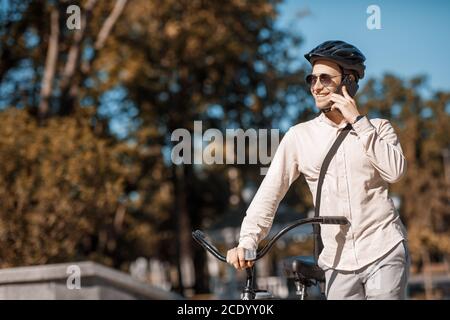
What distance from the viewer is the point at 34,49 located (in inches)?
833

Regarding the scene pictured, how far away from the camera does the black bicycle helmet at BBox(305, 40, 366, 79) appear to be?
10.5 ft

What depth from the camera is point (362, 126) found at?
2.98 m

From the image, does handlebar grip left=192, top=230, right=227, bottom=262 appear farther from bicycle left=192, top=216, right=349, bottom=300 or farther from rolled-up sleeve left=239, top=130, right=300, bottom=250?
rolled-up sleeve left=239, top=130, right=300, bottom=250

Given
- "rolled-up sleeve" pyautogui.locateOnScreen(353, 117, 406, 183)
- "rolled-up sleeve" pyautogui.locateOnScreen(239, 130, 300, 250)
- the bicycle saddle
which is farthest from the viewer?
the bicycle saddle

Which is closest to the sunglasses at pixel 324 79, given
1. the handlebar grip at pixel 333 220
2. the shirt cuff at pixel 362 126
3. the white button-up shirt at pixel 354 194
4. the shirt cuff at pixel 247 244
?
the white button-up shirt at pixel 354 194

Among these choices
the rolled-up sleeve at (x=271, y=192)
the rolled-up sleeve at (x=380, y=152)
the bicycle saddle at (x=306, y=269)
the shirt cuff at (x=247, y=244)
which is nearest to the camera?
the rolled-up sleeve at (x=380, y=152)

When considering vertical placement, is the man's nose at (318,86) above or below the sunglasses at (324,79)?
below

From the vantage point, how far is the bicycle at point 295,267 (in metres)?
2.98

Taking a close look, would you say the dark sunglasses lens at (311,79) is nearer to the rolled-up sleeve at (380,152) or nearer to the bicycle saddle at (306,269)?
the rolled-up sleeve at (380,152)

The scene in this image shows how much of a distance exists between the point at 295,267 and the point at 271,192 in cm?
43

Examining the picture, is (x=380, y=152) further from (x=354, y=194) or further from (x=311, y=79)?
(x=311, y=79)

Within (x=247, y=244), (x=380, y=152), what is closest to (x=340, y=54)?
(x=380, y=152)

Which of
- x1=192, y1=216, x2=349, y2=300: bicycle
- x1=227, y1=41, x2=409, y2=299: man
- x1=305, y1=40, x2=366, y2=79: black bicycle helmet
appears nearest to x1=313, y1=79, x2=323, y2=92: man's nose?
x1=227, y1=41, x2=409, y2=299: man

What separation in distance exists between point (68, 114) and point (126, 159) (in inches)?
270
